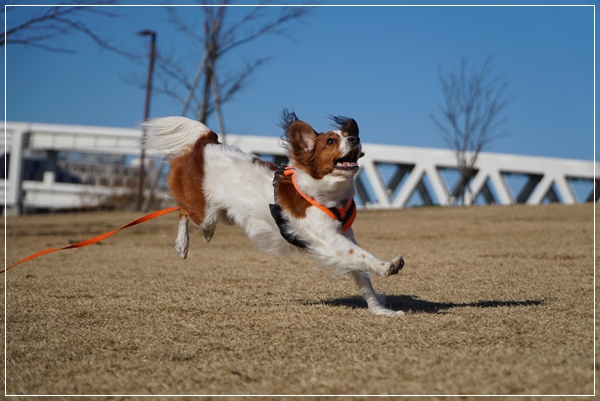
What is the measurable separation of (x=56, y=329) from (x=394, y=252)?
4970 mm

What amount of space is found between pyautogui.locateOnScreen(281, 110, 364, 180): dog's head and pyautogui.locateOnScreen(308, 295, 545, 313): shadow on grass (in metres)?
0.95

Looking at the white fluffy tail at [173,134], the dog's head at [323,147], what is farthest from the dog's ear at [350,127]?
the white fluffy tail at [173,134]

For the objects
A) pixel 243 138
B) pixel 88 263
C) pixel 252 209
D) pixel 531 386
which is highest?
pixel 243 138

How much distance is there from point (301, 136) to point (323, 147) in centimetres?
24

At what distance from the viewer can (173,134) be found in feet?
16.1

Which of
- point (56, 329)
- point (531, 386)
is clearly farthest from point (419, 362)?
point (56, 329)

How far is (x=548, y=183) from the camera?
74.0ft

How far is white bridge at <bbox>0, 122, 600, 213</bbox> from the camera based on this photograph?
22578 millimetres

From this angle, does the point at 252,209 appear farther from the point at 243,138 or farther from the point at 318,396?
the point at 243,138

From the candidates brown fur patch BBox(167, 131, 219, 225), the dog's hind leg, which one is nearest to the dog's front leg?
brown fur patch BBox(167, 131, 219, 225)

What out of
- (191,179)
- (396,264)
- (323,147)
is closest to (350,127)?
(323,147)

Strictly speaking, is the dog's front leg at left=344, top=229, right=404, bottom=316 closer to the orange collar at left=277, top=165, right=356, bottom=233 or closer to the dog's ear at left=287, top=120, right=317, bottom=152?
the orange collar at left=277, top=165, right=356, bottom=233

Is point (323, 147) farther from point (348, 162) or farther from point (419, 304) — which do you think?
point (419, 304)

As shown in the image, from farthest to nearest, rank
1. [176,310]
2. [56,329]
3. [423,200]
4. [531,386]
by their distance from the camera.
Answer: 1. [423,200]
2. [176,310]
3. [56,329]
4. [531,386]
